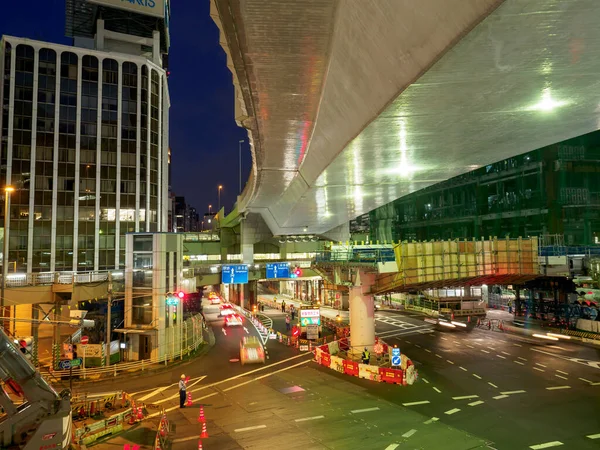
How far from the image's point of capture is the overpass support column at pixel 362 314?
84.3 feet

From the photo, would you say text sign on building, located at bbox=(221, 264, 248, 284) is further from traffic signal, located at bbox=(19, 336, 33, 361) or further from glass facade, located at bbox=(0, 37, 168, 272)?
glass facade, located at bbox=(0, 37, 168, 272)

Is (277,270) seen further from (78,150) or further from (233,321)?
(78,150)

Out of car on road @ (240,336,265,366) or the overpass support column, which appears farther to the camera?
car on road @ (240,336,265,366)

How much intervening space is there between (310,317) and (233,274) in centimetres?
1073

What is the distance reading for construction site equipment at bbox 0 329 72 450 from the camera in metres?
12.0

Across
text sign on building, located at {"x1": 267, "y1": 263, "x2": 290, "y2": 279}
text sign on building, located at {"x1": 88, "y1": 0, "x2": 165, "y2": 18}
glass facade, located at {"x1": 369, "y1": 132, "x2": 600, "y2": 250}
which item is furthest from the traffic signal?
text sign on building, located at {"x1": 88, "y1": 0, "x2": 165, "y2": 18}

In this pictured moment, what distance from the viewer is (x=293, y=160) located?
18.6 m

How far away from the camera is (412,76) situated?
680 centimetres

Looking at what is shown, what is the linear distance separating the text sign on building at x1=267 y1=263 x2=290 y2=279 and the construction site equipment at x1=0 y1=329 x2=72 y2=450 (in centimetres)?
3176

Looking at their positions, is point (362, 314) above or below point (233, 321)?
above

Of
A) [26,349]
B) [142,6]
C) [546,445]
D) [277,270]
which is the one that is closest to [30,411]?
[26,349]

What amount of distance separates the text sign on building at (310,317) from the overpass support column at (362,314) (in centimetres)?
789

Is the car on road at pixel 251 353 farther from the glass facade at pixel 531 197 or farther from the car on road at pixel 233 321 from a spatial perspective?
the glass facade at pixel 531 197

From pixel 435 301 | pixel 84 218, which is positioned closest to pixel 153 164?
pixel 84 218
